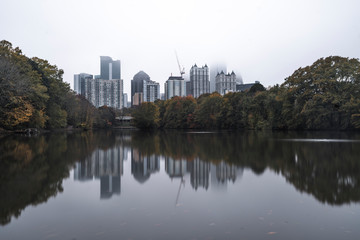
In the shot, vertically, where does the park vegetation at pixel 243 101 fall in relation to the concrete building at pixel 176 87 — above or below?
below

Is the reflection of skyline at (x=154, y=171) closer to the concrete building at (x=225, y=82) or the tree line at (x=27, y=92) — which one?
the tree line at (x=27, y=92)

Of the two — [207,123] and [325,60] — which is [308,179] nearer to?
[325,60]

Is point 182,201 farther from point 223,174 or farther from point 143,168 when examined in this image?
point 143,168

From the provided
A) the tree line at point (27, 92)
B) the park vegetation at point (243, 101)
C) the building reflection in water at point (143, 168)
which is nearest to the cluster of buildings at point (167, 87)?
the park vegetation at point (243, 101)

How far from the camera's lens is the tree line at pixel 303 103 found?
37.7 m

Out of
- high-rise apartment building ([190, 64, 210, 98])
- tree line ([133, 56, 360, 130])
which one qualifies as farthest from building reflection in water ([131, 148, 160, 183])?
high-rise apartment building ([190, 64, 210, 98])

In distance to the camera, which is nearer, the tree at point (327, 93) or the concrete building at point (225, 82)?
the tree at point (327, 93)

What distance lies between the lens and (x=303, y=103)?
1689 inches

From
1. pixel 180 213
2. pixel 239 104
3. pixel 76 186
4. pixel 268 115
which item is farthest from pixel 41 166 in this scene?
pixel 239 104

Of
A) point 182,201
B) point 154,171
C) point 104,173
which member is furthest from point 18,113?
point 182,201

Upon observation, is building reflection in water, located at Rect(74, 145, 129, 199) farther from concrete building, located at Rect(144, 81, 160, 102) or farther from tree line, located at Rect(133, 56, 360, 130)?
concrete building, located at Rect(144, 81, 160, 102)

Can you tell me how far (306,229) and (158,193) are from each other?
321cm

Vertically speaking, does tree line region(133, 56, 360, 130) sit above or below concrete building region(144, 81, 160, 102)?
below

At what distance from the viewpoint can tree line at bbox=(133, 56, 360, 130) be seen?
37719mm
